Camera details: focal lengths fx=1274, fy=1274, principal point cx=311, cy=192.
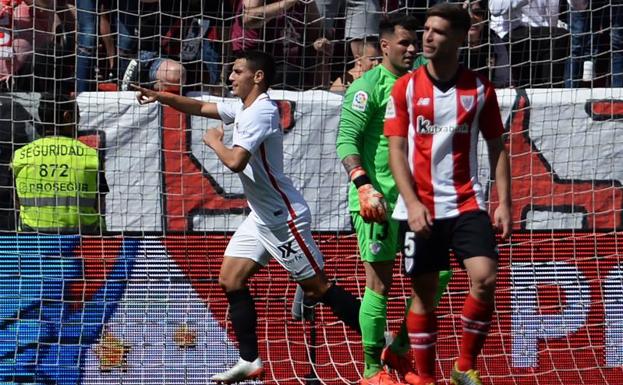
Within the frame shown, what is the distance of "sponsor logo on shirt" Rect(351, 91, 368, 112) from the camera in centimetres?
737

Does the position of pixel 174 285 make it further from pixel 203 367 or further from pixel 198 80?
pixel 198 80

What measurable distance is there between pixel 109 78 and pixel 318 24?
1553 millimetres

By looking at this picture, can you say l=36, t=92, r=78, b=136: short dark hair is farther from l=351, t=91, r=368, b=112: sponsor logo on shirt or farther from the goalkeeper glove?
the goalkeeper glove

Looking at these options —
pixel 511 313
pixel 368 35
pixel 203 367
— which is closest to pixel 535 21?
pixel 368 35

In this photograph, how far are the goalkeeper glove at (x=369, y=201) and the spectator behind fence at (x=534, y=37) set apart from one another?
2533 mm

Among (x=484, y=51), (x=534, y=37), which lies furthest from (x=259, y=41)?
(x=534, y=37)

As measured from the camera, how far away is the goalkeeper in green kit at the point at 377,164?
7391 mm

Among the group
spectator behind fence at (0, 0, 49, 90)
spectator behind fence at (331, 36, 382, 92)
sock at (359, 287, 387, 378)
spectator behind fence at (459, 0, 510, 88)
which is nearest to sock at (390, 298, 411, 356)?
sock at (359, 287, 387, 378)

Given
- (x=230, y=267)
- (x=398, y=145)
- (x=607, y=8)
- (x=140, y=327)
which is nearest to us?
(x=398, y=145)

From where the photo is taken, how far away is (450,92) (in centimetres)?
645

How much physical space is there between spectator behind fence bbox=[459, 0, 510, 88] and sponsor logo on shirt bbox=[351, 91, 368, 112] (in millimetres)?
1998

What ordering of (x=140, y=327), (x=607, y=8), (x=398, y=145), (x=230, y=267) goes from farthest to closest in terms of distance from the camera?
(x=607, y=8), (x=140, y=327), (x=230, y=267), (x=398, y=145)

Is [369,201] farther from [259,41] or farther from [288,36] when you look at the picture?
Result: [288,36]

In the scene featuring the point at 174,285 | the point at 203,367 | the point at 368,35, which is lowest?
the point at 203,367
